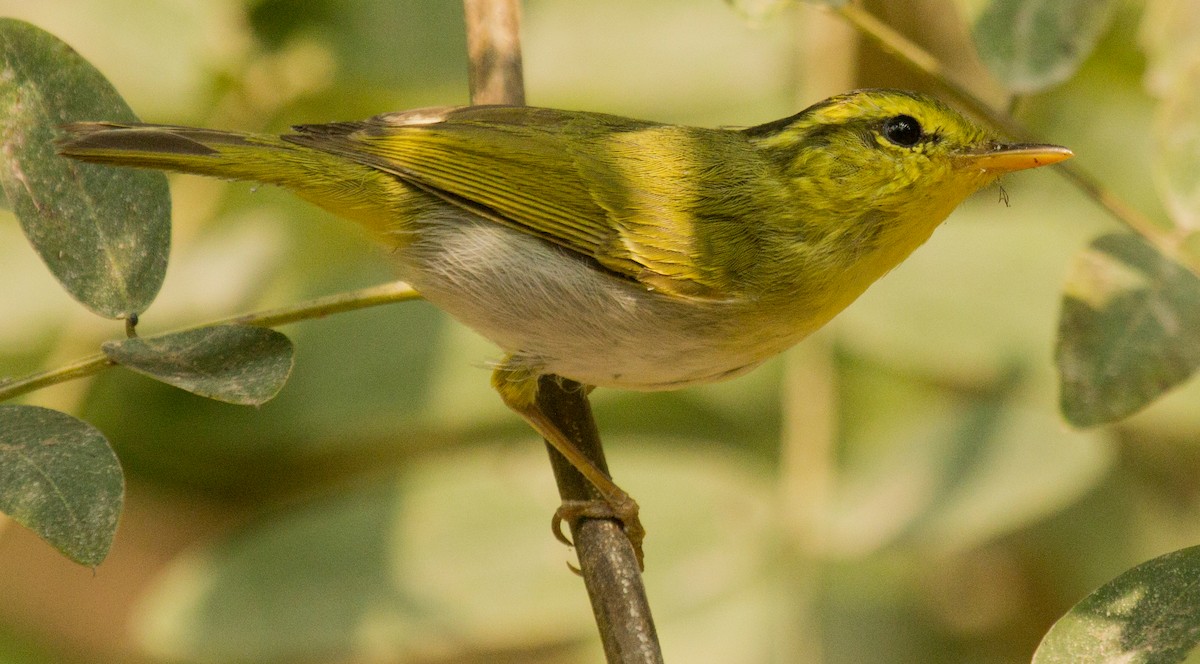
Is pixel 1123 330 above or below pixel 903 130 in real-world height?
below

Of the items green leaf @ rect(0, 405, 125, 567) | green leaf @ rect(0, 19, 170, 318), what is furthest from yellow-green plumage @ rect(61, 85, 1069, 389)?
green leaf @ rect(0, 405, 125, 567)

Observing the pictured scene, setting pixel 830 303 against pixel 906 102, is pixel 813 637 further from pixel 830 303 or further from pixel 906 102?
pixel 906 102

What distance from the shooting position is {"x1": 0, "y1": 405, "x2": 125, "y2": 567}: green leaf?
5.86 ft

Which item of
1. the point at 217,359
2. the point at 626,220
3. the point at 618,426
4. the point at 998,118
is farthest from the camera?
the point at 618,426

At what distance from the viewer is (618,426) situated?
3721 mm

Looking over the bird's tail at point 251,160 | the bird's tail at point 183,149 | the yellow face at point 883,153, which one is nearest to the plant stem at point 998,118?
the yellow face at point 883,153

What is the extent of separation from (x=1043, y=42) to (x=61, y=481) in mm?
2096

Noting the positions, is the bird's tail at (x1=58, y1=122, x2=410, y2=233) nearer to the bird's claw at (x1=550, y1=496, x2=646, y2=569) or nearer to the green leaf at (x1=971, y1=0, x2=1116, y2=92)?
the bird's claw at (x1=550, y1=496, x2=646, y2=569)

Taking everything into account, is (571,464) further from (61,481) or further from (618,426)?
(61,481)

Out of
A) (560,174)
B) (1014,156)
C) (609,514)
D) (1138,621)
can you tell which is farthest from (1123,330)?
(560,174)

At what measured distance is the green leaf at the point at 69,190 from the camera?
7.05 ft

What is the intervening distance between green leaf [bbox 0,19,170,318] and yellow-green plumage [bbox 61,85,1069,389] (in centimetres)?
42

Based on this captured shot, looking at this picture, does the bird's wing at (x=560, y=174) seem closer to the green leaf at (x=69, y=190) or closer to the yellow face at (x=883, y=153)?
the yellow face at (x=883, y=153)

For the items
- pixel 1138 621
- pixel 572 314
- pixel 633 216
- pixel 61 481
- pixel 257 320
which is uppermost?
pixel 633 216
